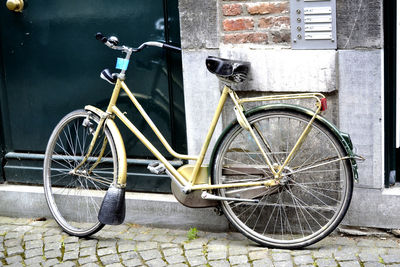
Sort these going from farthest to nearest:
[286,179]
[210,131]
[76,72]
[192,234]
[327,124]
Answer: [76,72], [192,234], [210,131], [286,179], [327,124]

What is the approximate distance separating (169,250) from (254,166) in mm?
819

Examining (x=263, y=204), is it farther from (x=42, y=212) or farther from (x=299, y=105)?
(x=42, y=212)

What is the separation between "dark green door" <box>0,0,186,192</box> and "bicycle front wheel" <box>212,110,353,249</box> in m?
0.62

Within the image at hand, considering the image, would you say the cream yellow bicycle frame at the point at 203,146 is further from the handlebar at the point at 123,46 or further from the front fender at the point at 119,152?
the handlebar at the point at 123,46

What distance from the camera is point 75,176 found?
5.36 meters

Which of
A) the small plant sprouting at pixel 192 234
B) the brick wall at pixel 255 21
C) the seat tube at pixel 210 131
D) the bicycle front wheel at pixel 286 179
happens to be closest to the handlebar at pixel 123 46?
the brick wall at pixel 255 21

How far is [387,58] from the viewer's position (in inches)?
179

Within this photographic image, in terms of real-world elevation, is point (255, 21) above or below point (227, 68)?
above

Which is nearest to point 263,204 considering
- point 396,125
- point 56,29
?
point 396,125

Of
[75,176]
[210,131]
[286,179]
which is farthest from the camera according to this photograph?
[75,176]

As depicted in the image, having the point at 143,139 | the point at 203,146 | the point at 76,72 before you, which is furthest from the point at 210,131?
the point at 76,72

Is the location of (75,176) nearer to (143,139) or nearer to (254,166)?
(143,139)

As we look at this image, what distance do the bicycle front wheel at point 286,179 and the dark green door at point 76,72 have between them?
618 mm

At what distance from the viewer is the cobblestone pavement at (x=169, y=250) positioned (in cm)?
437
